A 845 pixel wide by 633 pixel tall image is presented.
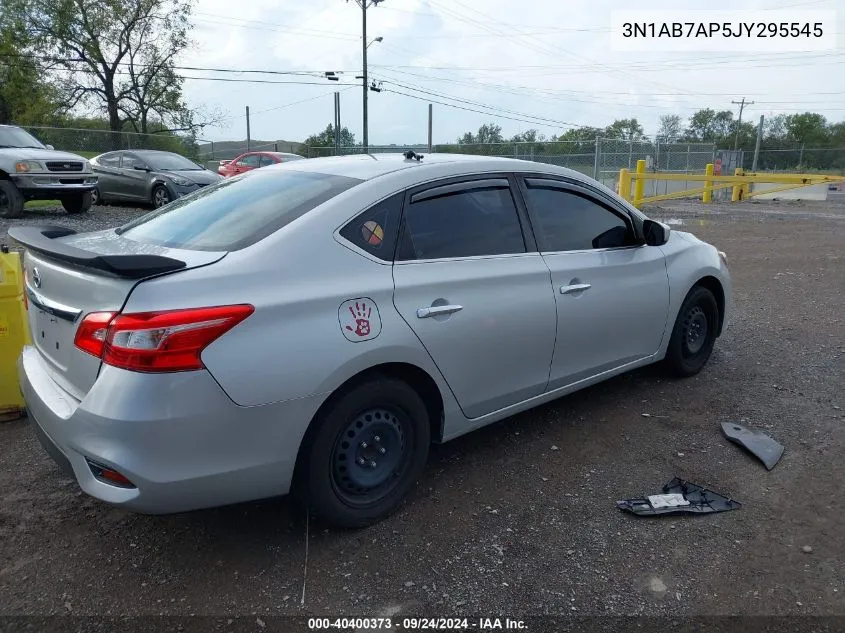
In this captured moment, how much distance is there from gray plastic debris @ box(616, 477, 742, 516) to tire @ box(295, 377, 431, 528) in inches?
41.9

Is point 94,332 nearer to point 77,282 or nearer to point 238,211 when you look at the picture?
point 77,282

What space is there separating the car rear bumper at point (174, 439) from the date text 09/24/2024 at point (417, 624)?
536 mm

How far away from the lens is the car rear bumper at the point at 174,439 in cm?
233

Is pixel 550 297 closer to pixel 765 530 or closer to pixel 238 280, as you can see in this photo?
pixel 765 530

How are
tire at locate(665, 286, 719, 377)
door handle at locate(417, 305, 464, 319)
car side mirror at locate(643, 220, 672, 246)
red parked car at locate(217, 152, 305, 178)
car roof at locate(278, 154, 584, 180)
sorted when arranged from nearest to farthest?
door handle at locate(417, 305, 464, 319)
car roof at locate(278, 154, 584, 180)
car side mirror at locate(643, 220, 672, 246)
tire at locate(665, 286, 719, 377)
red parked car at locate(217, 152, 305, 178)

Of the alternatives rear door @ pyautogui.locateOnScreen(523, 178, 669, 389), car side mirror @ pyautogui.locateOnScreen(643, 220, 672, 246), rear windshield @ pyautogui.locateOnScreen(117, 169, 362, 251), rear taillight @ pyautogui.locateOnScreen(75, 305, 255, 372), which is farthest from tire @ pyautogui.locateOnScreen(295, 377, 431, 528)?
car side mirror @ pyautogui.locateOnScreen(643, 220, 672, 246)

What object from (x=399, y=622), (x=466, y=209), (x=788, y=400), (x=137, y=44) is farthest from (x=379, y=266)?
(x=137, y=44)

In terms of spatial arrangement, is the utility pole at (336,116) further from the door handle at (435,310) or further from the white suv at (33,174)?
the door handle at (435,310)

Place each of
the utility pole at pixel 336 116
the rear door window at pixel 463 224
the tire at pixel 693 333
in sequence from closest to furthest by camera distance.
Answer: the rear door window at pixel 463 224 < the tire at pixel 693 333 < the utility pole at pixel 336 116

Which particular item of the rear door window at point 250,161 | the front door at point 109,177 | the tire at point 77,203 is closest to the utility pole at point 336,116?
the rear door window at point 250,161

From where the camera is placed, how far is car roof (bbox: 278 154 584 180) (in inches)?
130

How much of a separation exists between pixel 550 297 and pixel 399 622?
1843 millimetres

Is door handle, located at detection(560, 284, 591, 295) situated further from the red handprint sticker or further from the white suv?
the white suv

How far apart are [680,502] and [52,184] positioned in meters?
12.3
